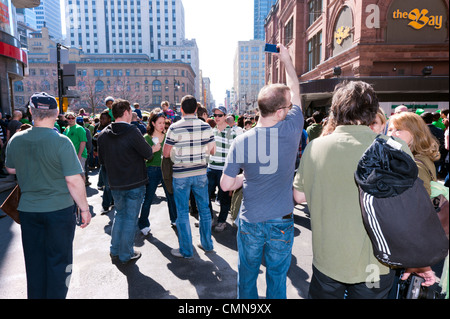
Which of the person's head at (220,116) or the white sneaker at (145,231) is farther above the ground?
the person's head at (220,116)

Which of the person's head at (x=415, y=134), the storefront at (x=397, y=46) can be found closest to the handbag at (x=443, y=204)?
the person's head at (x=415, y=134)

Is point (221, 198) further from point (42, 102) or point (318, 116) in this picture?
point (42, 102)

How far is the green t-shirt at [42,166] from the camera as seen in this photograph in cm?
287

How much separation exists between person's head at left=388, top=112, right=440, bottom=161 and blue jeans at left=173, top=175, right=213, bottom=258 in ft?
8.44

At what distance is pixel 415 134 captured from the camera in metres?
3.06

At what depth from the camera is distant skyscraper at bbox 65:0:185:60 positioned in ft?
401

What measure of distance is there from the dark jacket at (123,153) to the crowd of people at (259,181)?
1 centimetres

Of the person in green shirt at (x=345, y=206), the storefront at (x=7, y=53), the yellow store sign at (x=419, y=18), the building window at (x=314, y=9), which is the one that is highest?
the building window at (x=314, y=9)

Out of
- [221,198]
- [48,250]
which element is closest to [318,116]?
[221,198]

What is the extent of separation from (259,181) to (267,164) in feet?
0.55

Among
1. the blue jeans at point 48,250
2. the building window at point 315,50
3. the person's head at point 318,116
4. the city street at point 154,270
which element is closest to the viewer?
the blue jeans at point 48,250

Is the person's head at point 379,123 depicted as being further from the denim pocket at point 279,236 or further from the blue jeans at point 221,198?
the blue jeans at point 221,198

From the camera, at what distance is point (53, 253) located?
3.01 meters
